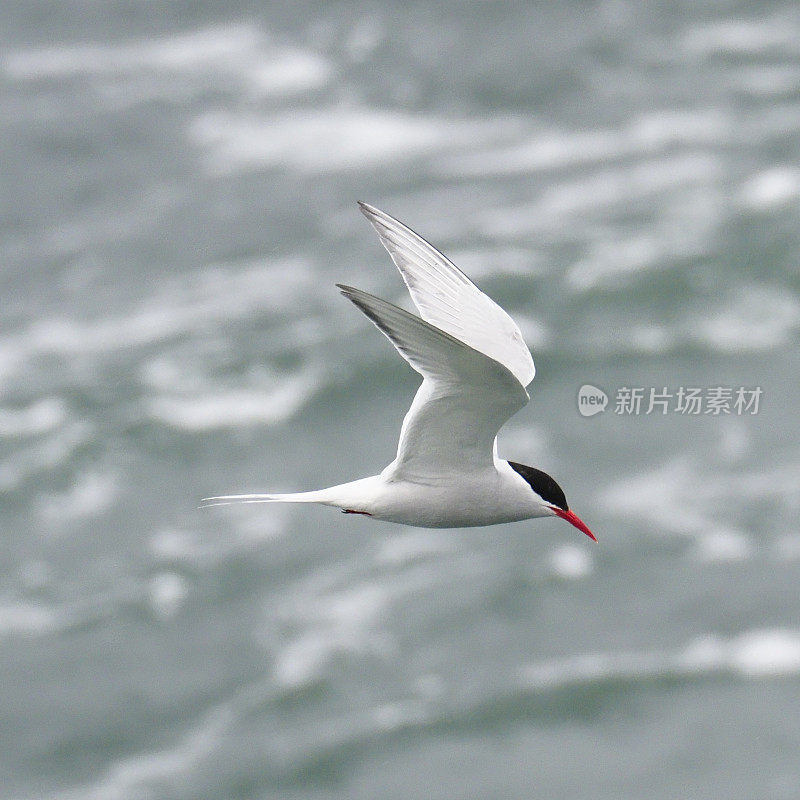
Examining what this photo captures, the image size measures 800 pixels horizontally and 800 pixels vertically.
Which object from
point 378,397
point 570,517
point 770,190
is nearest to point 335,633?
point 378,397

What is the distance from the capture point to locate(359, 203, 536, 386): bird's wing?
9.56 meters

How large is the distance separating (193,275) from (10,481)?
47.4 ft

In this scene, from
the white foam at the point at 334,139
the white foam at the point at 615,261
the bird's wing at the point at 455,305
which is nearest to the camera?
the bird's wing at the point at 455,305

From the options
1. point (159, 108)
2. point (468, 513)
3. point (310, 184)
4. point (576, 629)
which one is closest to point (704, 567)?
point (576, 629)

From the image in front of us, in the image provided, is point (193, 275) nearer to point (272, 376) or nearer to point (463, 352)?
point (272, 376)

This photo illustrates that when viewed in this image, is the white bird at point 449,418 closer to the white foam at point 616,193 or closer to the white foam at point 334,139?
the white foam at point 334,139

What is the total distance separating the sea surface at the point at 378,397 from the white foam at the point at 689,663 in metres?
0.15

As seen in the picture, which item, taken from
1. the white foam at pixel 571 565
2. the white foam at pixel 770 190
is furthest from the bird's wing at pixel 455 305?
the white foam at pixel 770 190

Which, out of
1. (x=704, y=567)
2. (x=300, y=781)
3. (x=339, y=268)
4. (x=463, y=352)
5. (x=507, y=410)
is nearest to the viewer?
(x=463, y=352)

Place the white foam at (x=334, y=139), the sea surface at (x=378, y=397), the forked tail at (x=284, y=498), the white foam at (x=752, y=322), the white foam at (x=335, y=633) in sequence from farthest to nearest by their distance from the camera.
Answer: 1. the white foam at (x=334, y=139)
2. the white foam at (x=752, y=322)
3. the white foam at (x=335, y=633)
4. the sea surface at (x=378, y=397)
5. the forked tail at (x=284, y=498)

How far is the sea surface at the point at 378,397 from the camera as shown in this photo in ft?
201

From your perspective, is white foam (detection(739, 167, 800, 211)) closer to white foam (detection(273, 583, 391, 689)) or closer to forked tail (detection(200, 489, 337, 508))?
white foam (detection(273, 583, 391, 689))

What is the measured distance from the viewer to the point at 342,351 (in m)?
69.1

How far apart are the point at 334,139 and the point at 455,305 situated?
71.4 metres
